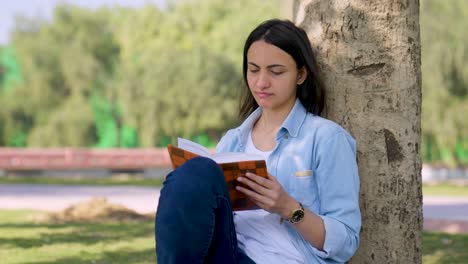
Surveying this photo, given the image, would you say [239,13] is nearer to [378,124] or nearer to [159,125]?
[159,125]

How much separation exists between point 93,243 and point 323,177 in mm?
4595

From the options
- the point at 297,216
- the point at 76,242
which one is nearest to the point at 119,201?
the point at 76,242

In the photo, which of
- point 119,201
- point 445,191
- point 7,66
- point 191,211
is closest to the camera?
point 191,211

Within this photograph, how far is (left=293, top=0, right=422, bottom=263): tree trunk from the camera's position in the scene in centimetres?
318

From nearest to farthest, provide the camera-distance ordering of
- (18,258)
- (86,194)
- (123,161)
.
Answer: (18,258) → (86,194) → (123,161)

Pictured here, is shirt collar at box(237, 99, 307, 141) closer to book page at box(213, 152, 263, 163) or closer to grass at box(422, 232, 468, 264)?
book page at box(213, 152, 263, 163)

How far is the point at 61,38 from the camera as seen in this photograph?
1134 inches

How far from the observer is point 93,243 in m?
6.87

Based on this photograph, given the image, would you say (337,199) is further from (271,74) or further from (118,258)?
(118,258)

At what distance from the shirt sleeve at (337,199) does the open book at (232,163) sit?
240 millimetres

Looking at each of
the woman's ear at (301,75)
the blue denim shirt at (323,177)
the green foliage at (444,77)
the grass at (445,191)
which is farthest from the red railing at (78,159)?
the blue denim shirt at (323,177)

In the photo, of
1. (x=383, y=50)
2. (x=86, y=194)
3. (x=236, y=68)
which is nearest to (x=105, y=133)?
(x=236, y=68)

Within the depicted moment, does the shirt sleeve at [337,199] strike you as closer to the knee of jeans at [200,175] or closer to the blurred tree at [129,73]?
the knee of jeans at [200,175]

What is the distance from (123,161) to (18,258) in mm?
20216
